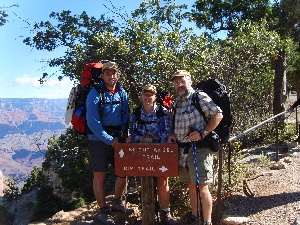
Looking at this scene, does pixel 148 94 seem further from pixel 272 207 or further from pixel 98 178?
pixel 272 207

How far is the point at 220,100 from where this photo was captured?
377 centimetres

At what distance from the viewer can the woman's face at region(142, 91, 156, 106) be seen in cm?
394

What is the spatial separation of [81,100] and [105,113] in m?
0.38

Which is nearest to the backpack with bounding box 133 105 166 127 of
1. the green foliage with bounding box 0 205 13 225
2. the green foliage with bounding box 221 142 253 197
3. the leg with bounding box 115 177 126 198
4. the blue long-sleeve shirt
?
the blue long-sleeve shirt

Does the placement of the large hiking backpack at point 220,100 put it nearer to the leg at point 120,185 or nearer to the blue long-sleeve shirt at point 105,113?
the blue long-sleeve shirt at point 105,113

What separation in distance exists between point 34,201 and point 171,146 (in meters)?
20.0

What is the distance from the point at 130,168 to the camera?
3.74 m

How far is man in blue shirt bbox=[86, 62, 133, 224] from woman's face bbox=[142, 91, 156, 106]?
448mm

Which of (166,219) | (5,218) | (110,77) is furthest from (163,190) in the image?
(5,218)

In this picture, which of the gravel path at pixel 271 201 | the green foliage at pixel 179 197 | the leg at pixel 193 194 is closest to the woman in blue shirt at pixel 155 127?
the leg at pixel 193 194

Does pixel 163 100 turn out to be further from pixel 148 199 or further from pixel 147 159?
pixel 148 199

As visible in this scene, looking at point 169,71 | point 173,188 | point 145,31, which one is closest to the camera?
point 173,188

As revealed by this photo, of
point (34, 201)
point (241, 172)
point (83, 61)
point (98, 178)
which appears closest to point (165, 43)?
point (83, 61)

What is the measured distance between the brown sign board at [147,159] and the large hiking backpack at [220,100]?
566 millimetres
